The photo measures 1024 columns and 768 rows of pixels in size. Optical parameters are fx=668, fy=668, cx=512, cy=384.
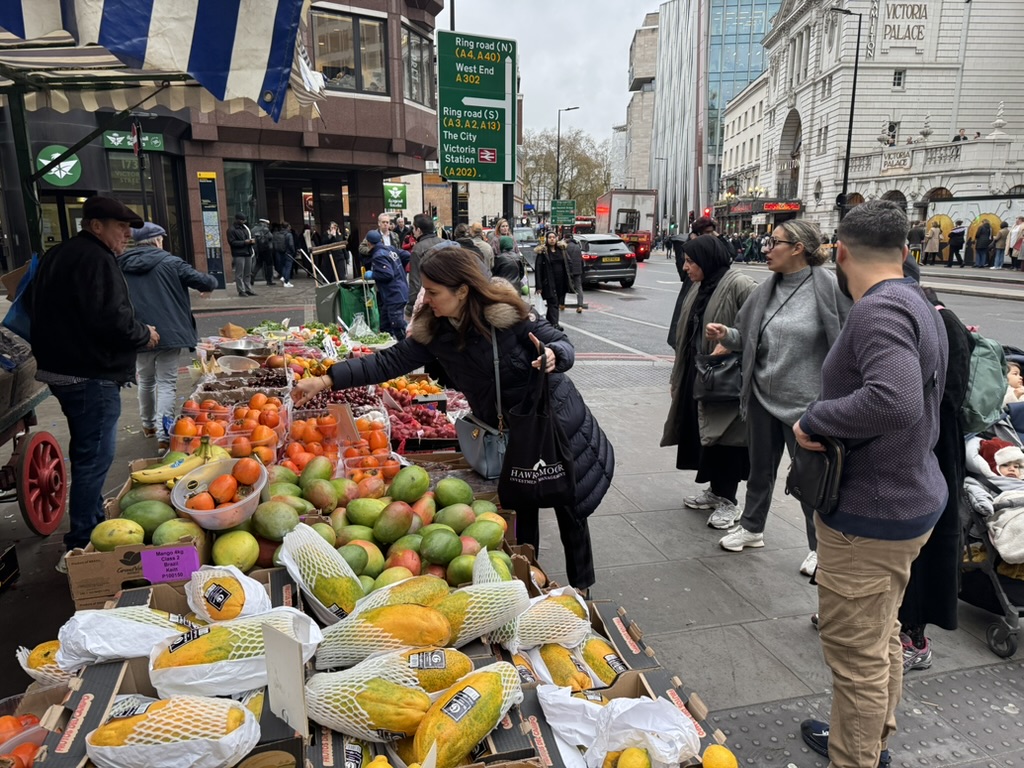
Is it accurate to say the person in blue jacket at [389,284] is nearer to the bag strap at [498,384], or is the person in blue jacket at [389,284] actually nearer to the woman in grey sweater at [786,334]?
the woman in grey sweater at [786,334]

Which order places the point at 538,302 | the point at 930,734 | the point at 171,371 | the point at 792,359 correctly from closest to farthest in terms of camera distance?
the point at 930,734 < the point at 792,359 < the point at 171,371 < the point at 538,302

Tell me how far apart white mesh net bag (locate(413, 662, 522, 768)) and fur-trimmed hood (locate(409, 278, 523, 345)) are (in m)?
1.59

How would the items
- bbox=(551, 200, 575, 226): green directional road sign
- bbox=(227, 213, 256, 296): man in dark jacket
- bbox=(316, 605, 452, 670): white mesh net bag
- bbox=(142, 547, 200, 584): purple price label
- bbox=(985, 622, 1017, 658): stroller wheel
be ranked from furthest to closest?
bbox=(551, 200, 575, 226): green directional road sign
bbox=(227, 213, 256, 296): man in dark jacket
bbox=(985, 622, 1017, 658): stroller wheel
bbox=(142, 547, 200, 584): purple price label
bbox=(316, 605, 452, 670): white mesh net bag

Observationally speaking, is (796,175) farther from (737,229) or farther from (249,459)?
(249,459)

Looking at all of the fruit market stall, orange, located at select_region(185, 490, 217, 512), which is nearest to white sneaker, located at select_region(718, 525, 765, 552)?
the fruit market stall

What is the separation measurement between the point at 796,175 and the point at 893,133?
11201mm

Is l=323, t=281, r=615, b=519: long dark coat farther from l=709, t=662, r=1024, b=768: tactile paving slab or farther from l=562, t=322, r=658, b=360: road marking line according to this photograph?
l=562, t=322, r=658, b=360: road marking line

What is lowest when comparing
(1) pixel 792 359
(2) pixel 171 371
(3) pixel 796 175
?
(2) pixel 171 371

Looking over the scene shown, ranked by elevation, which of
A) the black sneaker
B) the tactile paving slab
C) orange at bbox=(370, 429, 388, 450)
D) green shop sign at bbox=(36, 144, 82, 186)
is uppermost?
green shop sign at bbox=(36, 144, 82, 186)

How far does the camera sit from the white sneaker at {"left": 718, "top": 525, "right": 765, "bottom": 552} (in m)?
4.56

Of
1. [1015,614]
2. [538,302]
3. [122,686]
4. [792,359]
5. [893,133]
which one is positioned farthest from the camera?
[893,133]

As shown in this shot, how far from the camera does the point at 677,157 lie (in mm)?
99812

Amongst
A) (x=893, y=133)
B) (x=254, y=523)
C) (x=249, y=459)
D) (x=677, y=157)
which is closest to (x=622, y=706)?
(x=254, y=523)

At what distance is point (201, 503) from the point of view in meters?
2.64
